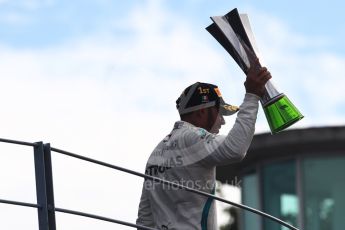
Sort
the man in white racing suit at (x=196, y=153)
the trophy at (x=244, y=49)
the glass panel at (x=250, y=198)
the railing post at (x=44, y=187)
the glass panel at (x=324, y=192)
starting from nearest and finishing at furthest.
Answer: the railing post at (x=44, y=187) → the man in white racing suit at (x=196, y=153) → the trophy at (x=244, y=49) → the glass panel at (x=324, y=192) → the glass panel at (x=250, y=198)

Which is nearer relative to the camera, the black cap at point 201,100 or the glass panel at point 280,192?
the black cap at point 201,100

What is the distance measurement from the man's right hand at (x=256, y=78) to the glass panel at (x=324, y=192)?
737 inches

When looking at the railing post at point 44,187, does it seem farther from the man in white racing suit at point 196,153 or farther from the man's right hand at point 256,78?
the man's right hand at point 256,78

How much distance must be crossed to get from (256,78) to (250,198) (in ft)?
66.0

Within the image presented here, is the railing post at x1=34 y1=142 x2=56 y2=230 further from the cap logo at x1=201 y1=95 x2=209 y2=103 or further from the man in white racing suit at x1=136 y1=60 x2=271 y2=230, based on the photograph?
the cap logo at x1=201 y1=95 x2=209 y2=103

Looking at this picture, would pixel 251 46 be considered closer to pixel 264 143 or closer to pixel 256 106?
pixel 256 106

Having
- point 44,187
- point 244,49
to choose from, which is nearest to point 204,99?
point 244,49

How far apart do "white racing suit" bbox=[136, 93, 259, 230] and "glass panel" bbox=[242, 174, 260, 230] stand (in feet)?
62.3

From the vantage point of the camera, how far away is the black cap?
28.9 feet

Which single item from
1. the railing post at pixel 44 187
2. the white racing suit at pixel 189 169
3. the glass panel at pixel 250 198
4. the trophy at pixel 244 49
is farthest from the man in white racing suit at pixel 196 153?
the glass panel at pixel 250 198

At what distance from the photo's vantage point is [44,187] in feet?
24.5

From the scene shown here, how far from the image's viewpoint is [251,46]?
8359 mm

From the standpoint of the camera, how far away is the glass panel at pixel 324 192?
26.8m

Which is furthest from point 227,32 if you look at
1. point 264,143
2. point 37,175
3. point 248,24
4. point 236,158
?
point 264,143
